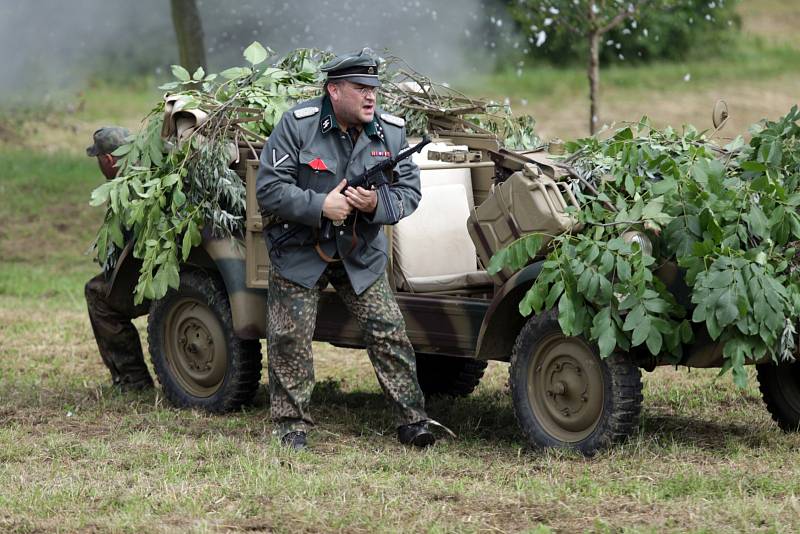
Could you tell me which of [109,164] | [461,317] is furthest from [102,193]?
[461,317]

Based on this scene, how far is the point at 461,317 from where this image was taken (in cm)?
682

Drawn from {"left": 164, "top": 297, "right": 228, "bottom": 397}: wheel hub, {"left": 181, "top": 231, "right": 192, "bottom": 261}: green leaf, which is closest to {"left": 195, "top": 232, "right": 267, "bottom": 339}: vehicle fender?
{"left": 181, "top": 231, "right": 192, "bottom": 261}: green leaf

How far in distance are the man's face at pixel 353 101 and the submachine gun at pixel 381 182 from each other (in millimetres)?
230

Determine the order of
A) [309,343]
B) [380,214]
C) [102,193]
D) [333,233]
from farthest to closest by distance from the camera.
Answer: [102,193]
[309,343]
[333,233]
[380,214]

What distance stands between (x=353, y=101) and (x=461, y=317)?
43.1 inches

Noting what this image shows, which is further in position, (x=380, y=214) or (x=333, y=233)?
(x=333, y=233)

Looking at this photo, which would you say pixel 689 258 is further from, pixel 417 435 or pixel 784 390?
pixel 417 435

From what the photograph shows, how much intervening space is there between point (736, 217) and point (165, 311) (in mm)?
3383

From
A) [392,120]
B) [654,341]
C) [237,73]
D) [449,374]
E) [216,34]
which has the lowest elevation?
[449,374]

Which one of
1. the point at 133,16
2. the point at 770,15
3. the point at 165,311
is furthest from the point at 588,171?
the point at 770,15

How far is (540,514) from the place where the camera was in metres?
5.43

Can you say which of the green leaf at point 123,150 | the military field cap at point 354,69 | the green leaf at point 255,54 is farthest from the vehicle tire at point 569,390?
the green leaf at point 123,150

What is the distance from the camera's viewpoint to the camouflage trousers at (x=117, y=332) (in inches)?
332

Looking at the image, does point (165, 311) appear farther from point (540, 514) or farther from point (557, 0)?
point (557, 0)
